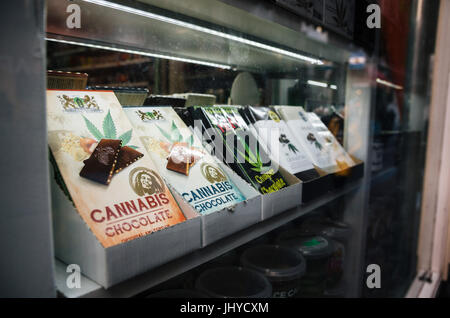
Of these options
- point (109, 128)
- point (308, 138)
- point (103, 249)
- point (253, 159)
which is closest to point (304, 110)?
point (308, 138)

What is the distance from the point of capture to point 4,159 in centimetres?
41

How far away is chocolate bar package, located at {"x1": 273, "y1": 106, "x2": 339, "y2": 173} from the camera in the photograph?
4.16 ft

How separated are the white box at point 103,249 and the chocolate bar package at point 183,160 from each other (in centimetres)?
12

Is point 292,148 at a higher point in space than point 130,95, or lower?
lower

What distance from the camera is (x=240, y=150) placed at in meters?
0.98

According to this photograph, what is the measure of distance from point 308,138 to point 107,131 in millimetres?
868

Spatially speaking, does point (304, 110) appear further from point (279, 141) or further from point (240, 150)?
point (240, 150)

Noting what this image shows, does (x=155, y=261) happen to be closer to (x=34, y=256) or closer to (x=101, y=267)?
(x=101, y=267)

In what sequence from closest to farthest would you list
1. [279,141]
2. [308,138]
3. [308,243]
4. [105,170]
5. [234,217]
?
1. [105,170]
2. [234,217]
3. [279,141]
4. [308,138]
5. [308,243]

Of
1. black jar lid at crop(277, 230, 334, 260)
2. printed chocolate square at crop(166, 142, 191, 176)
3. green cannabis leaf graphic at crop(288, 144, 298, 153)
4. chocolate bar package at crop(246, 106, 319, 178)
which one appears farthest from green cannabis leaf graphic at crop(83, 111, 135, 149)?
black jar lid at crop(277, 230, 334, 260)

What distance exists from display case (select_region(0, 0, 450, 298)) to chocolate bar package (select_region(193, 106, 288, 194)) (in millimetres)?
34

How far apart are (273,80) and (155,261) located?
128 centimetres

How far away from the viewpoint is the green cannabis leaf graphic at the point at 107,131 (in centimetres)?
70

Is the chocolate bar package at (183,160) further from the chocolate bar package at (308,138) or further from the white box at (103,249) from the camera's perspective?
the chocolate bar package at (308,138)
